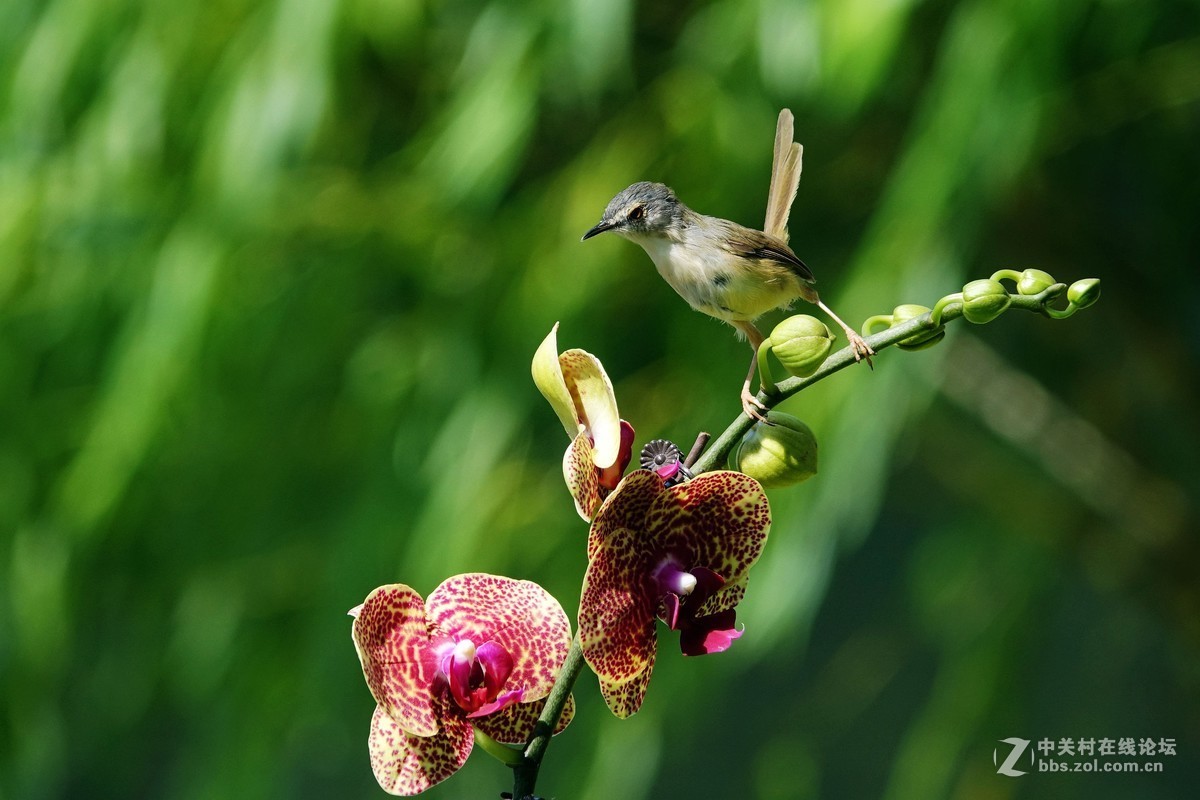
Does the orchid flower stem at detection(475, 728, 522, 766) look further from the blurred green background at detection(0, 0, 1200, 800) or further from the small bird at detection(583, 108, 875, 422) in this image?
the blurred green background at detection(0, 0, 1200, 800)

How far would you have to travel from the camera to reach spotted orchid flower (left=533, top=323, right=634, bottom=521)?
0.34 metres

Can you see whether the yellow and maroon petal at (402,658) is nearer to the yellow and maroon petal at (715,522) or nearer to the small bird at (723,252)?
the yellow and maroon petal at (715,522)

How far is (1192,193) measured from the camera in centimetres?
184

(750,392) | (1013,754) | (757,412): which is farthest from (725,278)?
(1013,754)

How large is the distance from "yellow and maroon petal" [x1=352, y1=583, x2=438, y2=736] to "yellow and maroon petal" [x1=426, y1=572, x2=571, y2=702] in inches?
0.6

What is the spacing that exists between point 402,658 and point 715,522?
0.10m

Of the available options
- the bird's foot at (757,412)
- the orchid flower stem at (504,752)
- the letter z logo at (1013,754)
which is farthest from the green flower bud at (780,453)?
the letter z logo at (1013,754)

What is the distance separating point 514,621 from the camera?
378 millimetres

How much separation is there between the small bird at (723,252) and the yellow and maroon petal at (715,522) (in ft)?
0.78

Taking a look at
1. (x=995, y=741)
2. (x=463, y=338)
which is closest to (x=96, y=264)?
(x=463, y=338)

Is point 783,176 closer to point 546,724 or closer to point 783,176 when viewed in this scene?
point 783,176

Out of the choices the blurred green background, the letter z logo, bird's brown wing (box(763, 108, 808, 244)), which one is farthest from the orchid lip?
the blurred green background

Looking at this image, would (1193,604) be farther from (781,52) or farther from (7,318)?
(7,318)

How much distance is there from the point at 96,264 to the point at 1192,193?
5.30ft
